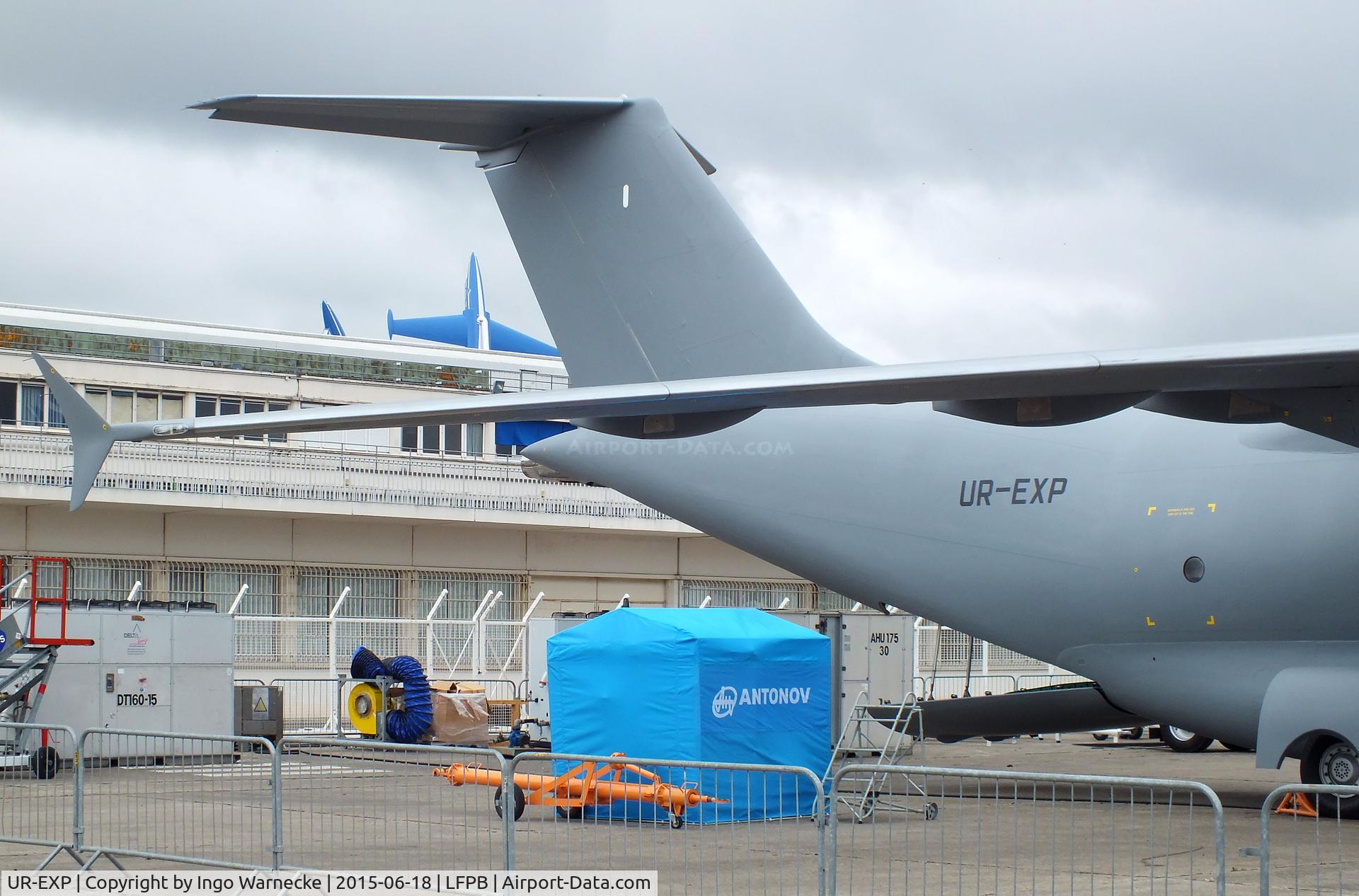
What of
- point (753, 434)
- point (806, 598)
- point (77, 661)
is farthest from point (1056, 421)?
point (806, 598)

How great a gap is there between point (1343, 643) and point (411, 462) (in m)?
23.5

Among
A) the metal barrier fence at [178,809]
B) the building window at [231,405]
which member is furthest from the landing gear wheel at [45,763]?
the building window at [231,405]

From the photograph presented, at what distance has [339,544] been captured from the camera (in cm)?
3167

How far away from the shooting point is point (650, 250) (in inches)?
500

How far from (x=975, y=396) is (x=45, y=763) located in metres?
11.4

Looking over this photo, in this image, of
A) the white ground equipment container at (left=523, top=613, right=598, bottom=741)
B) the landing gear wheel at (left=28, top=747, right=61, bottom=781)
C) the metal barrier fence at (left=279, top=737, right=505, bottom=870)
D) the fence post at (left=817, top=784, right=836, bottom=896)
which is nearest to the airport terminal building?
the white ground equipment container at (left=523, top=613, right=598, bottom=741)

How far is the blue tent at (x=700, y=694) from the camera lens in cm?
1176

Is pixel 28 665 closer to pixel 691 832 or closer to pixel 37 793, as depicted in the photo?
pixel 37 793

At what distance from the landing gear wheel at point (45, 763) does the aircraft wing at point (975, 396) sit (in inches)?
295

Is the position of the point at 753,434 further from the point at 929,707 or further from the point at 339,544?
the point at 339,544

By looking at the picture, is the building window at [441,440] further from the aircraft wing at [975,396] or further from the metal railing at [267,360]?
the aircraft wing at [975,396]

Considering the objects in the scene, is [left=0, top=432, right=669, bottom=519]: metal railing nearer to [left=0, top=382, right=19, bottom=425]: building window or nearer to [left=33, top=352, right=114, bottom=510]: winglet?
[left=0, top=382, right=19, bottom=425]: building window

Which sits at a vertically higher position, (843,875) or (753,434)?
(753,434)

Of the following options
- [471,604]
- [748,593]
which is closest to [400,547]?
[471,604]
